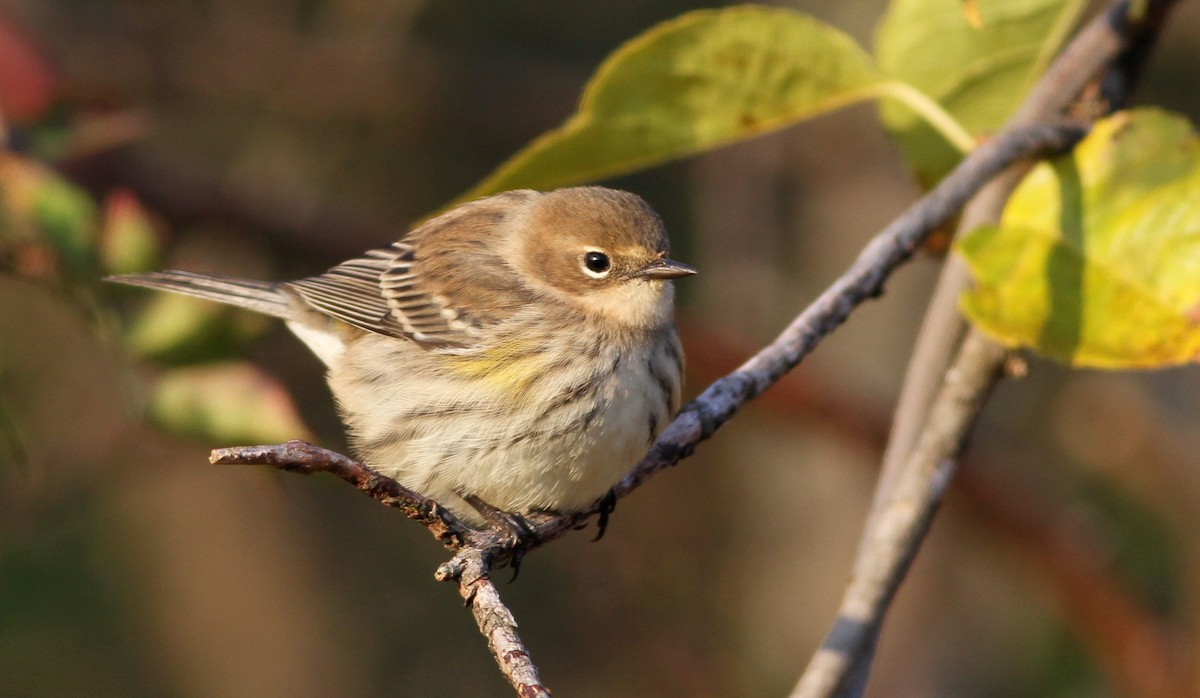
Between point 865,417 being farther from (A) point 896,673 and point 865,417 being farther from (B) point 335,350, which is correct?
(B) point 335,350

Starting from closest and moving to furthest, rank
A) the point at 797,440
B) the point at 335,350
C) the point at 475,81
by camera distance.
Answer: the point at 335,350 → the point at 797,440 → the point at 475,81

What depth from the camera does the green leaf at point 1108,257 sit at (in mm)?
2465

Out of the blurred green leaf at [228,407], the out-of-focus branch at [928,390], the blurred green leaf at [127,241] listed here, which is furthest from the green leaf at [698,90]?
the blurred green leaf at [127,241]

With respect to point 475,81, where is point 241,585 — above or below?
below

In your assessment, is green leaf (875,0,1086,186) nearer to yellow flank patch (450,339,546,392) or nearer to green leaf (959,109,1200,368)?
green leaf (959,109,1200,368)

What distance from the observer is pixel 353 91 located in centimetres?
610

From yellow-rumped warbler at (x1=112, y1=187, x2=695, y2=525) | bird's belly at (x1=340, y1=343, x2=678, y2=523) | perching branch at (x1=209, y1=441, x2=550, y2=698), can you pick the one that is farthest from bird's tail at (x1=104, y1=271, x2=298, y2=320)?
perching branch at (x1=209, y1=441, x2=550, y2=698)

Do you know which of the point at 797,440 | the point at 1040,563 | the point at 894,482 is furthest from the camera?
the point at 797,440

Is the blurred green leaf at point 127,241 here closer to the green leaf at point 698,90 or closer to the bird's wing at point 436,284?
the bird's wing at point 436,284

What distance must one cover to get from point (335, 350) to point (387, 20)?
270 cm

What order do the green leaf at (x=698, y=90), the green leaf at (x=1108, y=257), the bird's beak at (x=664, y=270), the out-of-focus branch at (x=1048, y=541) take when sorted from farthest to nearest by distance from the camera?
the out-of-focus branch at (x=1048, y=541), the bird's beak at (x=664, y=270), the green leaf at (x=698, y=90), the green leaf at (x=1108, y=257)

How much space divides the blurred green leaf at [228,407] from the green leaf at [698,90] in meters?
0.66

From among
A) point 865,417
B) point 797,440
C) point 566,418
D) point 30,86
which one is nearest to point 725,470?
point 797,440

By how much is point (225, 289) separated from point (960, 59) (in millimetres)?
2092
